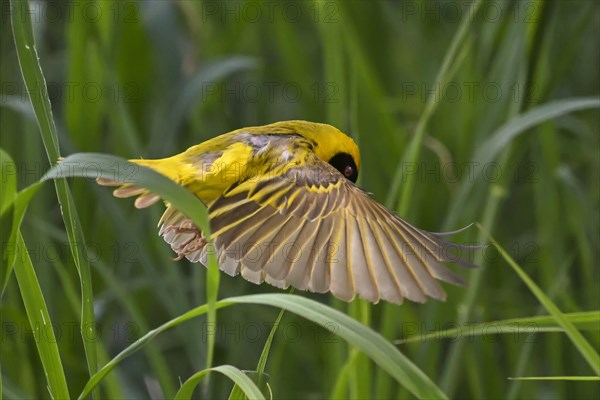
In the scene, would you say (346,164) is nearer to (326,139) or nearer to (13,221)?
(326,139)

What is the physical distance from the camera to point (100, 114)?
249 cm

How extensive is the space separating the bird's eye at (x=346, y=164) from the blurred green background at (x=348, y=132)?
0.06m

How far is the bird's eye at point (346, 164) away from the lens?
6.82ft

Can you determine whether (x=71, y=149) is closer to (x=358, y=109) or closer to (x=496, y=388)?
(x=358, y=109)

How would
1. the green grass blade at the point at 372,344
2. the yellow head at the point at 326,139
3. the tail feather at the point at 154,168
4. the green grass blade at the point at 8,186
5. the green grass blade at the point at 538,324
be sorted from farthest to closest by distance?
1. the yellow head at the point at 326,139
2. the tail feather at the point at 154,168
3. the green grass blade at the point at 538,324
4. the green grass blade at the point at 372,344
5. the green grass blade at the point at 8,186

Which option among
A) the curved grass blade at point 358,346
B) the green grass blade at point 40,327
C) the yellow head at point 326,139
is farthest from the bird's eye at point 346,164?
the green grass blade at point 40,327

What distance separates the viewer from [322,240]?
5.13 feet

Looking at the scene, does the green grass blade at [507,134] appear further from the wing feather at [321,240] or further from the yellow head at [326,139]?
the wing feather at [321,240]

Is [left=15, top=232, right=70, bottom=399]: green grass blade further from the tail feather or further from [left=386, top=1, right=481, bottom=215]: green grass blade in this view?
[left=386, top=1, right=481, bottom=215]: green grass blade

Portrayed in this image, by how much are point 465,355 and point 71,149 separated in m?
1.06

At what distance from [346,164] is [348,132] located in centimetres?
15

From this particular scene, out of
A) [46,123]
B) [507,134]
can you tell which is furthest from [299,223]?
[507,134]

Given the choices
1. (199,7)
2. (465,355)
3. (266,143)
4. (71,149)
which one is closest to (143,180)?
(266,143)

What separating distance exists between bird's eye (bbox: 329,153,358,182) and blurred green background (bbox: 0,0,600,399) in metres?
0.06
